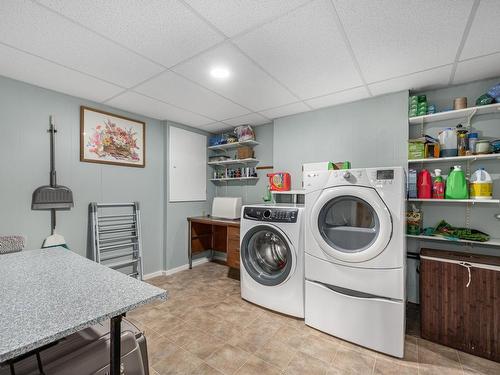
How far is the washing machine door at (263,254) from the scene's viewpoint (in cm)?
246

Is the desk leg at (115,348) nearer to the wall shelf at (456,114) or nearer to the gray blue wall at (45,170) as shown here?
the gray blue wall at (45,170)

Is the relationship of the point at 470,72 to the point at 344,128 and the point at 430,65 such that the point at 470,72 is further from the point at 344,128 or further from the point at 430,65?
the point at 344,128

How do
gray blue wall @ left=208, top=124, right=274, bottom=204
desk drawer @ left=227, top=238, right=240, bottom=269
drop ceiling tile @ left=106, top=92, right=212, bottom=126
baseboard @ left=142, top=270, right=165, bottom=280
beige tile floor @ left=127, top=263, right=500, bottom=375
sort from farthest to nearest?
gray blue wall @ left=208, top=124, right=274, bottom=204, baseboard @ left=142, top=270, right=165, bottom=280, desk drawer @ left=227, top=238, right=240, bottom=269, drop ceiling tile @ left=106, top=92, right=212, bottom=126, beige tile floor @ left=127, top=263, right=500, bottom=375

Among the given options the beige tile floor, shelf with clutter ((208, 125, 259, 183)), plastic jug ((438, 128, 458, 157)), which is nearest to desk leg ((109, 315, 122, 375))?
the beige tile floor

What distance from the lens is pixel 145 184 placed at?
10.9 feet

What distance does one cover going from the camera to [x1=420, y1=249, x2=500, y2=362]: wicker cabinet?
1752mm

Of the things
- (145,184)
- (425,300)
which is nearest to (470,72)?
(425,300)

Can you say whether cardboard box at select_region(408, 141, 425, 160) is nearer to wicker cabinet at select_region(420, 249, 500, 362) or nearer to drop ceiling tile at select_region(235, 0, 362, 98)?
drop ceiling tile at select_region(235, 0, 362, 98)

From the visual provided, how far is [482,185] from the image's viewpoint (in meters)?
2.06

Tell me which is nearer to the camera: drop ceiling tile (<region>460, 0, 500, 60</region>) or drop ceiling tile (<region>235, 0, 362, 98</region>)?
drop ceiling tile (<region>460, 0, 500, 60</region>)

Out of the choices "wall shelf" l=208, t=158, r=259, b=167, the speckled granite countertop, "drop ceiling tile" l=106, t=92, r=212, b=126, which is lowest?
the speckled granite countertop

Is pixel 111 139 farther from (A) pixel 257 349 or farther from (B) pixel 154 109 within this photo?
(A) pixel 257 349

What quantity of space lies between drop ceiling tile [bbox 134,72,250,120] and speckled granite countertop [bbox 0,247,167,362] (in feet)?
5.81

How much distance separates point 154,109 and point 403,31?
2.68 metres
